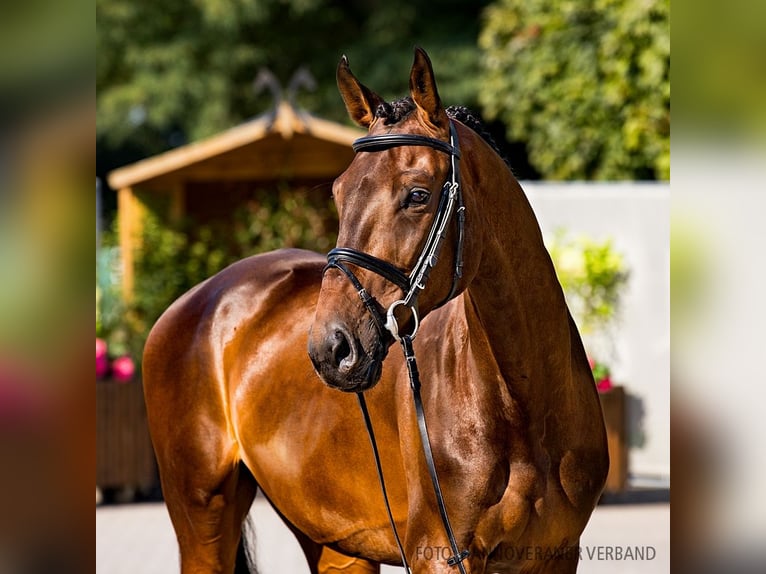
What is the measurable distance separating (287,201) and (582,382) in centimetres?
756

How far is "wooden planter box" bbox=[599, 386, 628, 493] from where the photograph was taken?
817 centimetres

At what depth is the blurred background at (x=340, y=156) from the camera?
1.12 meters

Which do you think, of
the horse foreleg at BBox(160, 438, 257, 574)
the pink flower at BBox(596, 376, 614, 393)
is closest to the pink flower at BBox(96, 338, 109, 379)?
the pink flower at BBox(596, 376, 614, 393)

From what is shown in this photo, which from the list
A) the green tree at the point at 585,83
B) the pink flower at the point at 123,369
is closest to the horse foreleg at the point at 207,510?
the pink flower at the point at 123,369

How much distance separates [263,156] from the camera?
10922 mm

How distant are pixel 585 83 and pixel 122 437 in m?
7.87

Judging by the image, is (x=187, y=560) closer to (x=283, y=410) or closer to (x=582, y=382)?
(x=283, y=410)

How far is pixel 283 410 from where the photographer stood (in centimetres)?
345

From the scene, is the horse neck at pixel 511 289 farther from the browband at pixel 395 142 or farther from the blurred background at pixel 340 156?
the blurred background at pixel 340 156

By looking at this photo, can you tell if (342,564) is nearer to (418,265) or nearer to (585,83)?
(418,265)

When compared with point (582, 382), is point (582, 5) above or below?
above

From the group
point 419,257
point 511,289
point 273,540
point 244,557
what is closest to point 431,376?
point 511,289
